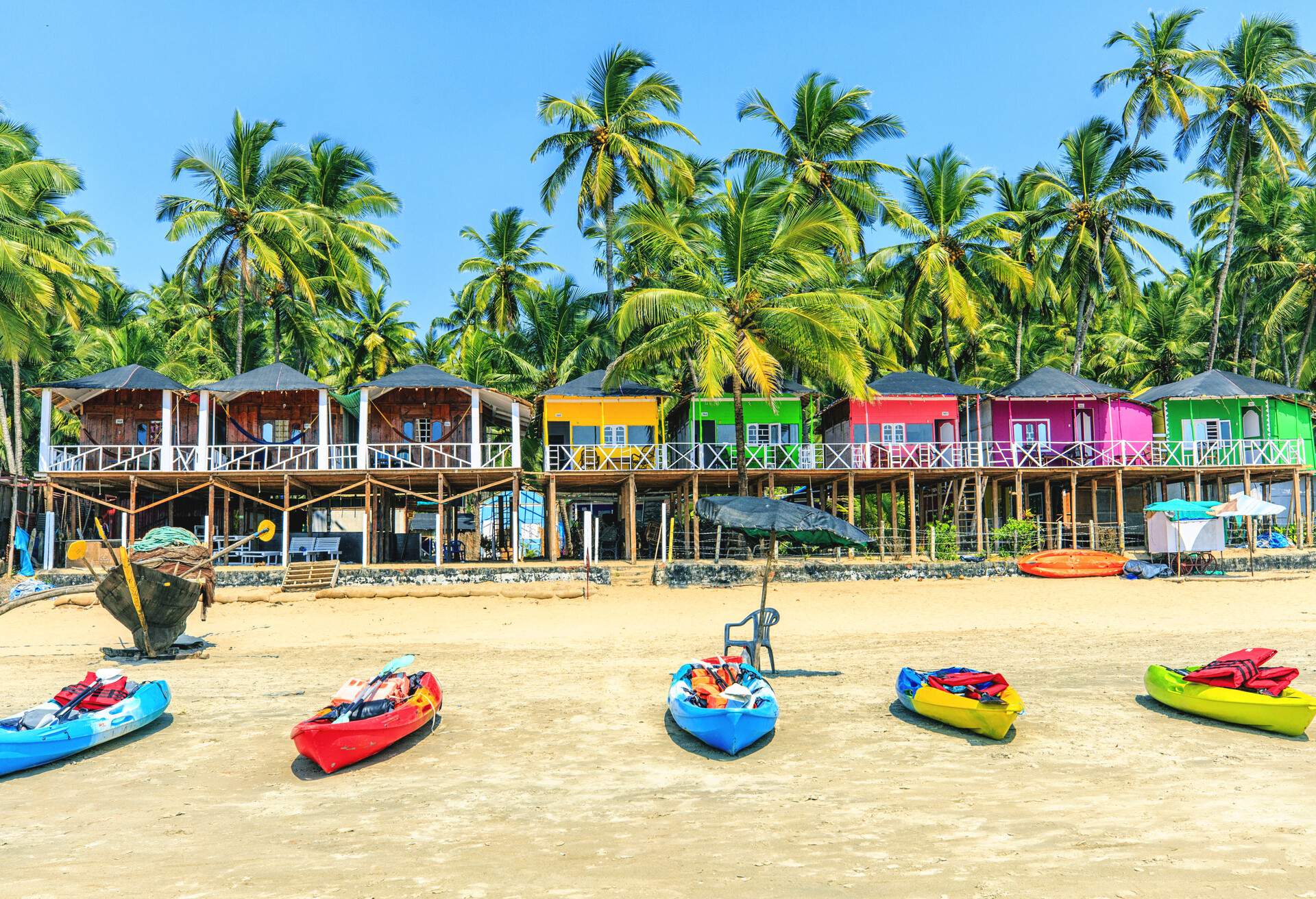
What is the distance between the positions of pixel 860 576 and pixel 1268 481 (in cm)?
1466

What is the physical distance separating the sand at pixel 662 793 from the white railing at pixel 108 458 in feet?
41.3

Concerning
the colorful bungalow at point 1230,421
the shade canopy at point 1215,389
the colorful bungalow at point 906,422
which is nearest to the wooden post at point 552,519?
the colorful bungalow at point 906,422

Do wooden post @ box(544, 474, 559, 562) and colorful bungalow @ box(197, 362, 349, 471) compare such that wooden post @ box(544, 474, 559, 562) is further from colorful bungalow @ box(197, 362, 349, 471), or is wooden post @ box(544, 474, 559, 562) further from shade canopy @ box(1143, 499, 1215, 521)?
shade canopy @ box(1143, 499, 1215, 521)

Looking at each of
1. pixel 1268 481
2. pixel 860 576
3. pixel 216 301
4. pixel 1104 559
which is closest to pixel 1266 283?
pixel 1268 481

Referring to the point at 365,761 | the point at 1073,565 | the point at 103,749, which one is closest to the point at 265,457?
the point at 103,749

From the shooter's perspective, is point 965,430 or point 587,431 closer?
point 587,431

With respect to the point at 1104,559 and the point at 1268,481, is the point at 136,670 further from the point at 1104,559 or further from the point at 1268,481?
the point at 1268,481

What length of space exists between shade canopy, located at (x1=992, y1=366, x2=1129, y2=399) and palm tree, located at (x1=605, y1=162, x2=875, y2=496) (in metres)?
7.28

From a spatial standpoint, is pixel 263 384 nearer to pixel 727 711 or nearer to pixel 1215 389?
pixel 727 711

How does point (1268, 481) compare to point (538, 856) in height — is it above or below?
above

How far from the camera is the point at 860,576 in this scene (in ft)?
78.7

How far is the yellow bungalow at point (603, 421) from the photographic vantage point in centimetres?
2725

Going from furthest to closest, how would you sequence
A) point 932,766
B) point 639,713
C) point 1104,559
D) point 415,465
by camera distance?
point 415,465 → point 1104,559 → point 639,713 → point 932,766

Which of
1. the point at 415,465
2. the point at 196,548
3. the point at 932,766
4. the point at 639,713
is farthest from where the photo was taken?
the point at 415,465
